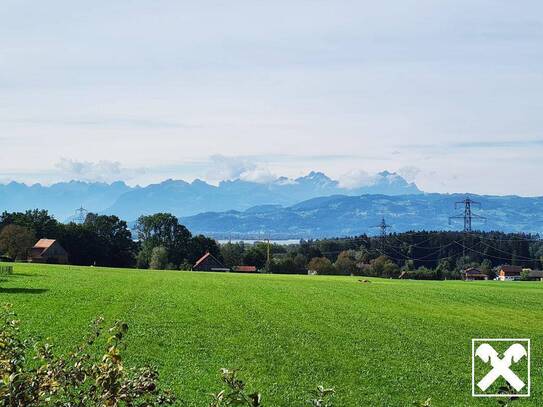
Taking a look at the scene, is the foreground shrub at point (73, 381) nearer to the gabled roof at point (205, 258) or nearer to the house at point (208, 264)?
the house at point (208, 264)

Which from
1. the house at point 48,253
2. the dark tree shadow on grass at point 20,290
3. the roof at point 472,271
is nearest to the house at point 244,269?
the house at point 48,253

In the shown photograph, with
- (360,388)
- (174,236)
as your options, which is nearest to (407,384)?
(360,388)

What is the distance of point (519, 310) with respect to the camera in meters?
56.4

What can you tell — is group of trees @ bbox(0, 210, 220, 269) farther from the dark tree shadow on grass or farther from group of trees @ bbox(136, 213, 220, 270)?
the dark tree shadow on grass

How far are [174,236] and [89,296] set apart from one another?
364ft

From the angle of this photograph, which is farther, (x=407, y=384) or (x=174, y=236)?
(x=174, y=236)

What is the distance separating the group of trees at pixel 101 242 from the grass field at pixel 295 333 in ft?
220

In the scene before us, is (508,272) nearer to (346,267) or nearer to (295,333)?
(346,267)

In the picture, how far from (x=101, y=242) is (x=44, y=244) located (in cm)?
1341

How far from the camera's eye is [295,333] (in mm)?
35344

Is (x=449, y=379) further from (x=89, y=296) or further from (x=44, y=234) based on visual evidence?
(x=44, y=234)

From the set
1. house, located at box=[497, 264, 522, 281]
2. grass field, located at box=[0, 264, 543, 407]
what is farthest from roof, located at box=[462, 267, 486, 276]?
grass field, located at box=[0, 264, 543, 407]

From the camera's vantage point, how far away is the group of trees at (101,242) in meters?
128

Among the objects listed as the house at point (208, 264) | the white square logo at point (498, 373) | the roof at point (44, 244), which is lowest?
the white square logo at point (498, 373)
